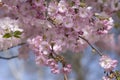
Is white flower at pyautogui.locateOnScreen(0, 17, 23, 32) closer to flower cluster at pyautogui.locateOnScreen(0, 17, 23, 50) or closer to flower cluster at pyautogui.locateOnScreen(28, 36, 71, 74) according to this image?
flower cluster at pyautogui.locateOnScreen(0, 17, 23, 50)

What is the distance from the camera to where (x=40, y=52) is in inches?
122

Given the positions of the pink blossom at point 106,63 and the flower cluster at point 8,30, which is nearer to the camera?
the flower cluster at point 8,30

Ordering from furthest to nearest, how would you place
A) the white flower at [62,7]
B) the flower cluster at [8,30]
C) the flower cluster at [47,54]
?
the flower cluster at [47,54], the white flower at [62,7], the flower cluster at [8,30]

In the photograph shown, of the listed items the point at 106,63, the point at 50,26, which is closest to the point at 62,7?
the point at 50,26

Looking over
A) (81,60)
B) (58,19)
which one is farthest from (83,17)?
(81,60)

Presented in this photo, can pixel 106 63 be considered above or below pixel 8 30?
below

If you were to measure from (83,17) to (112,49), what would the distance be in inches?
308

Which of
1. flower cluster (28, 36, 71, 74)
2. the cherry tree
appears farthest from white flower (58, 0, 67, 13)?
flower cluster (28, 36, 71, 74)

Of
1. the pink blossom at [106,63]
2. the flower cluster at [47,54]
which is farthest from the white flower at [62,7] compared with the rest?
the pink blossom at [106,63]

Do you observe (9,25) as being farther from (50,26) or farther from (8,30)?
(50,26)

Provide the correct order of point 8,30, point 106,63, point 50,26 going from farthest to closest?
point 106,63
point 50,26
point 8,30

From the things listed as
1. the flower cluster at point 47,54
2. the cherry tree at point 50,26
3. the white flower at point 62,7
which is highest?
the white flower at point 62,7

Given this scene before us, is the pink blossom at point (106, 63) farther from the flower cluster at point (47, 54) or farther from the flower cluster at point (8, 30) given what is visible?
the flower cluster at point (8, 30)

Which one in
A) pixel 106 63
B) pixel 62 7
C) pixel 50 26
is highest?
pixel 62 7
